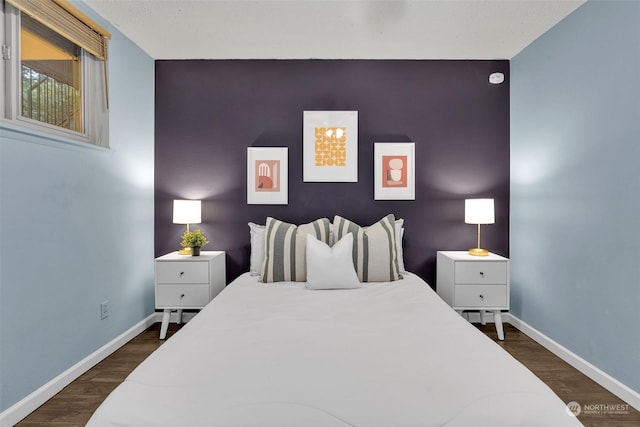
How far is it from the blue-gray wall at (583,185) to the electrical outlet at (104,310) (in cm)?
352

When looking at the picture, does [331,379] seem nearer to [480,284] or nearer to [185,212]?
[480,284]

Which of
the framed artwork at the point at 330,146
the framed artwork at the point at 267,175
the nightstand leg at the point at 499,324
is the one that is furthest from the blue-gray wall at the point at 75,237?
the nightstand leg at the point at 499,324

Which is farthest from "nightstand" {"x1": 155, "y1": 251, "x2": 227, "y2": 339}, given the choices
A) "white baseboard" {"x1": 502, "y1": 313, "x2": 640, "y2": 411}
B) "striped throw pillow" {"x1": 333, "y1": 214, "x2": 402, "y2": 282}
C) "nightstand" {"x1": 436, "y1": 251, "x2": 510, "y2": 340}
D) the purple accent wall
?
"white baseboard" {"x1": 502, "y1": 313, "x2": 640, "y2": 411}

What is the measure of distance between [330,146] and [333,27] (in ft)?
3.28

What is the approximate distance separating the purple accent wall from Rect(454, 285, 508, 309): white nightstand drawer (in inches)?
18.9

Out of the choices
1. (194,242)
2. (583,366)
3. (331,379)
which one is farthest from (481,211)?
(194,242)

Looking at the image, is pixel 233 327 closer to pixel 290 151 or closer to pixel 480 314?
pixel 290 151

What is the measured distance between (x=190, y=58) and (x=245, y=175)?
4.08 feet

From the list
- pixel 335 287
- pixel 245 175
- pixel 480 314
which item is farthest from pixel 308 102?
pixel 480 314

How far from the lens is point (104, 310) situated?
246 cm

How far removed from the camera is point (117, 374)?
87.8 inches

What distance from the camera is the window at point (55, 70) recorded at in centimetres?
183

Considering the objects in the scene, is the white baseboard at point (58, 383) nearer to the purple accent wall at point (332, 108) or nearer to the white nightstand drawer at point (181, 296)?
the white nightstand drawer at point (181, 296)

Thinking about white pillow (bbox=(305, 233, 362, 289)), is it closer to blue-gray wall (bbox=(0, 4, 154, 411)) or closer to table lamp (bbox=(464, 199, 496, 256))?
table lamp (bbox=(464, 199, 496, 256))
